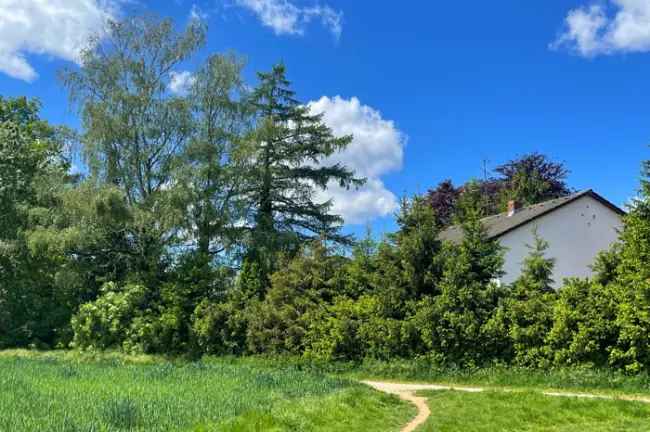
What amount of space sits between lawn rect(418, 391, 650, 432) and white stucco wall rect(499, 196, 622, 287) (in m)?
14.6

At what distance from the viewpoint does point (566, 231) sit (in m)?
26.6

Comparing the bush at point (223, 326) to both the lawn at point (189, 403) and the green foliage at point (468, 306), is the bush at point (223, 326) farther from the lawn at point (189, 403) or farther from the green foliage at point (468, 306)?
the green foliage at point (468, 306)

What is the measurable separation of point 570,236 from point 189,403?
2212 centimetres

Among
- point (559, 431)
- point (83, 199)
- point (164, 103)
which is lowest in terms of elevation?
point (559, 431)

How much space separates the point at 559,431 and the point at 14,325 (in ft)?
97.0

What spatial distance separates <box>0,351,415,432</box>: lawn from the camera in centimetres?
799

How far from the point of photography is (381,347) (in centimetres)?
1825

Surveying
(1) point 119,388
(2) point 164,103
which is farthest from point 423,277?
(2) point 164,103

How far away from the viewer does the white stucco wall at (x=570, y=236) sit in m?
25.3

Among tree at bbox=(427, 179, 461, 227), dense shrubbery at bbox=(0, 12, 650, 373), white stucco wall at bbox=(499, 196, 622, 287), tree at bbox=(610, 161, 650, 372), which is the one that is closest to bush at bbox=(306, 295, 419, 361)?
dense shrubbery at bbox=(0, 12, 650, 373)

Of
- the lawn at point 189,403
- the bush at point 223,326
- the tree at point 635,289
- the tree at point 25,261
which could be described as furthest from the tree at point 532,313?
the tree at point 25,261

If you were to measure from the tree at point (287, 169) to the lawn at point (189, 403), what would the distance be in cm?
1377

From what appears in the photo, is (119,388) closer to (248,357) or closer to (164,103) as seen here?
(248,357)

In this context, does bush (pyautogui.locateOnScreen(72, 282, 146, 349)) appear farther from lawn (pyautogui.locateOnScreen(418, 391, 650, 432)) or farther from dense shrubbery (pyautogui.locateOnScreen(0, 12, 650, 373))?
lawn (pyautogui.locateOnScreen(418, 391, 650, 432))
